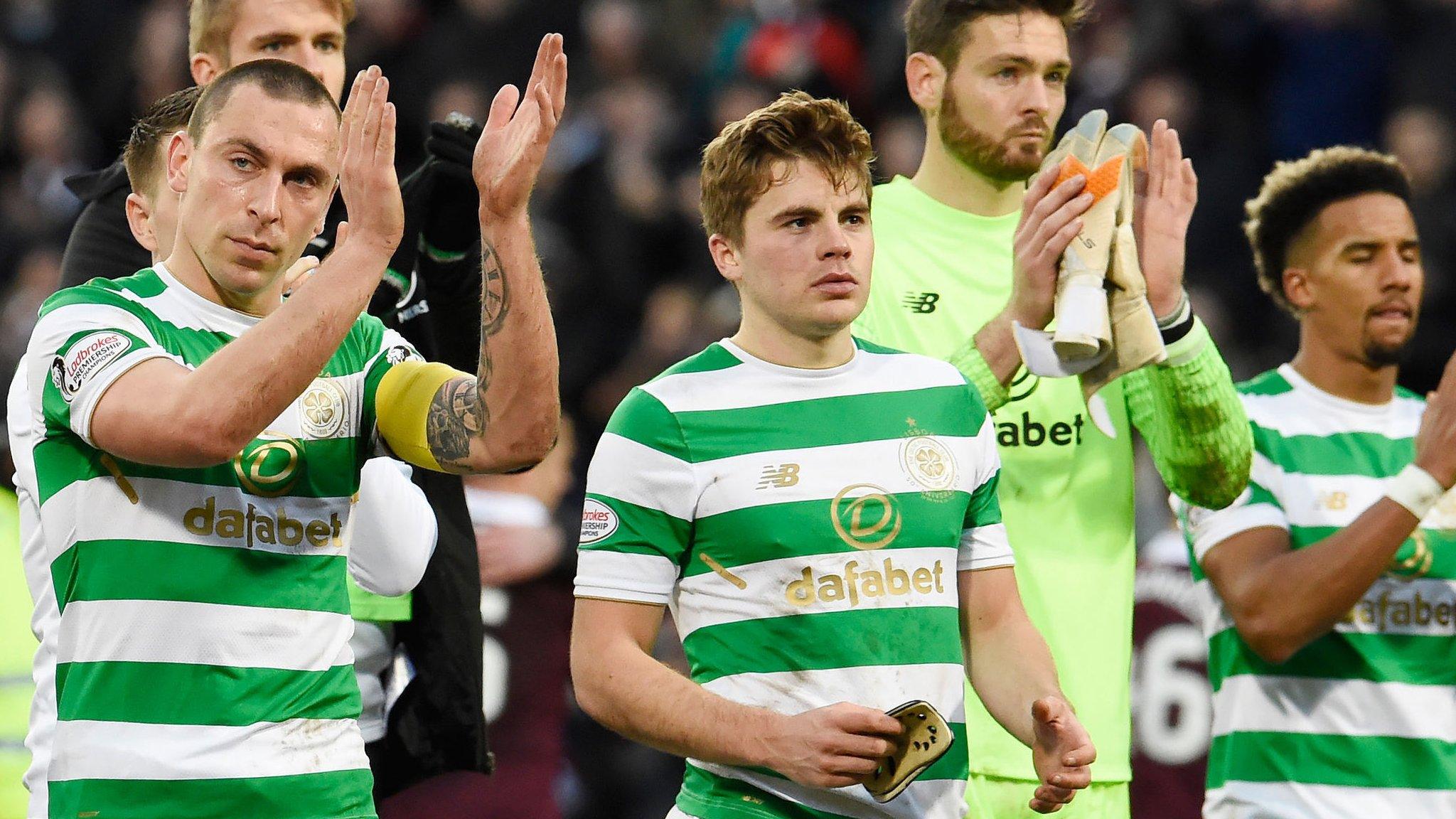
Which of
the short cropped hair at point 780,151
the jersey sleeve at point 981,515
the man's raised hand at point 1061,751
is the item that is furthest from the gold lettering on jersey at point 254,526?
the man's raised hand at point 1061,751

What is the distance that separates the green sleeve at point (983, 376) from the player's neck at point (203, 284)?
1.43 meters

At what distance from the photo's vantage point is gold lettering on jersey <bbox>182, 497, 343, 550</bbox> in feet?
10.5

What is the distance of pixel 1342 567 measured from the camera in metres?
4.45

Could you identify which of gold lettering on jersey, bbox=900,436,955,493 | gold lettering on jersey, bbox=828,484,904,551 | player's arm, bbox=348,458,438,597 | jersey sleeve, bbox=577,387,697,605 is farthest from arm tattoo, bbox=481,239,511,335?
gold lettering on jersey, bbox=900,436,955,493

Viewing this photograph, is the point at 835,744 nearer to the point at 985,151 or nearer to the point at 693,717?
the point at 693,717

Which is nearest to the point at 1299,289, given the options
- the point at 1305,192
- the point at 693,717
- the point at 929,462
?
the point at 1305,192

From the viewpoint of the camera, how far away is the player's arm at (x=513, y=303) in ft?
10.3

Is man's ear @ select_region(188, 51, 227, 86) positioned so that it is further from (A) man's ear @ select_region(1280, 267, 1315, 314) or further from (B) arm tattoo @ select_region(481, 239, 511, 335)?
(A) man's ear @ select_region(1280, 267, 1315, 314)

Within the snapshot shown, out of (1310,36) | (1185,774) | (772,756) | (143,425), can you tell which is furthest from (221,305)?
(1310,36)

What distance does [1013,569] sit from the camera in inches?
143

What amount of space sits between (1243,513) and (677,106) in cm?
705

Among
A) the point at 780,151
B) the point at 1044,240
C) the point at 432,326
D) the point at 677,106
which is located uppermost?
the point at 677,106

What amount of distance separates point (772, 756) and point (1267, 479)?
6.93 feet

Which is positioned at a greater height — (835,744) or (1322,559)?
(1322,559)
